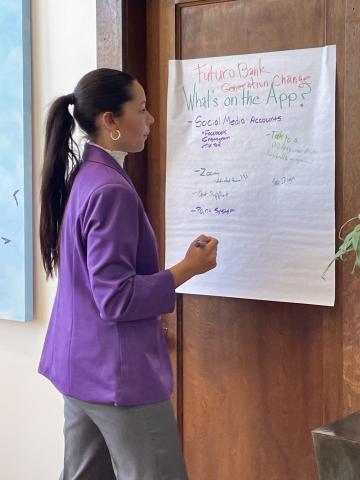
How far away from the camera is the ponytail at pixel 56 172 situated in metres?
1.61

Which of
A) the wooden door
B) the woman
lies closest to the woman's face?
the woman

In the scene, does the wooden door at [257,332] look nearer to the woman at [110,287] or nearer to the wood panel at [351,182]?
the wood panel at [351,182]

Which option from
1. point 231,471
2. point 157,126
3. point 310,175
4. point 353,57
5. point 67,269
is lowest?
point 231,471

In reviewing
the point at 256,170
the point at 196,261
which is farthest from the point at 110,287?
the point at 256,170

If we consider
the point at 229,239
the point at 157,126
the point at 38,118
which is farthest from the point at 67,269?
the point at 38,118

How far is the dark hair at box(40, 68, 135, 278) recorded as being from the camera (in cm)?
155

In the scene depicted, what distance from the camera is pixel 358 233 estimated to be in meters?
1.32

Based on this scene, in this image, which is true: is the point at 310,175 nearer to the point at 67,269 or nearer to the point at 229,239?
the point at 229,239

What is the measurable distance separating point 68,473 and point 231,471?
1.62ft

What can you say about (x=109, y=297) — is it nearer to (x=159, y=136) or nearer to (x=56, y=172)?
(x=56, y=172)

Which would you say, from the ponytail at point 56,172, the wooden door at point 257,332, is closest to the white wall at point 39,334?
the wooden door at point 257,332

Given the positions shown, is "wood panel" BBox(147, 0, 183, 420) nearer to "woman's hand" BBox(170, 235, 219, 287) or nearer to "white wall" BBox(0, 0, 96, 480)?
"white wall" BBox(0, 0, 96, 480)

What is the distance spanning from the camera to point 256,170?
1.81m

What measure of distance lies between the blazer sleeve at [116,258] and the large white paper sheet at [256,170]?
1.39 feet
